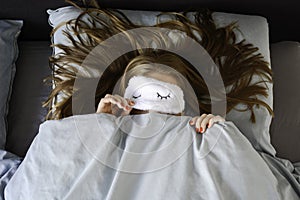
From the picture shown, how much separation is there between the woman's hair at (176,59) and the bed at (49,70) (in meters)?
0.04

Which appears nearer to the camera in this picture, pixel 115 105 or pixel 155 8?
pixel 115 105

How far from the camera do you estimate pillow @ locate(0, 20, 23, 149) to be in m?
1.24

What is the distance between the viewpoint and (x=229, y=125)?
1.03 m

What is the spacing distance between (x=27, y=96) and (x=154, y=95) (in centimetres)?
42

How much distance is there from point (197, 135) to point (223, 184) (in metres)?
0.12

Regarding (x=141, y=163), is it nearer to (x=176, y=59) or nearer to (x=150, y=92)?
(x=150, y=92)

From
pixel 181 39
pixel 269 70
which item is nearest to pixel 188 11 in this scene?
pixel 181 39

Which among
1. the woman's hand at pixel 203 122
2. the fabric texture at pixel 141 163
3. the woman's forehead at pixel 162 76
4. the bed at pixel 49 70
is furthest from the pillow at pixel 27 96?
the woman's hand at pixel 203 122

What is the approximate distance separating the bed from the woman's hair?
0.04 m

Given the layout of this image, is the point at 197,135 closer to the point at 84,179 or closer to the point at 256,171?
the point at 256,171

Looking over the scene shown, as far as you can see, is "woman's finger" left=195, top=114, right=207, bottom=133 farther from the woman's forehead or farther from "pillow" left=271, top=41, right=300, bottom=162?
"pillow" left=271, top=41, right=300, bottom=162

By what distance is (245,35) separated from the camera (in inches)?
50.1

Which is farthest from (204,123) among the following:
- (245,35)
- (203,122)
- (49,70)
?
(49,70)

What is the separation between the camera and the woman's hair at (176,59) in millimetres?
1191
